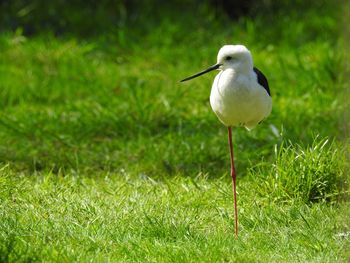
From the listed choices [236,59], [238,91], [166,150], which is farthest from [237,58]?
[166,150]

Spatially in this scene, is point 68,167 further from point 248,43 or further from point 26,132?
point 248,43

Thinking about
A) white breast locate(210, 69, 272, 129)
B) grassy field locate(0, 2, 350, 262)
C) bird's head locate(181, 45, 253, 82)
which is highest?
bird's head locate(181, 45, 253, 82)

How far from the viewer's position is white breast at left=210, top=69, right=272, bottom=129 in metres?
4.54

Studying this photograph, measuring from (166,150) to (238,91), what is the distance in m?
1.87

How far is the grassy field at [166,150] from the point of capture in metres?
4.35

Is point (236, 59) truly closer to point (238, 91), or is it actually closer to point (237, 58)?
point (237, 58)

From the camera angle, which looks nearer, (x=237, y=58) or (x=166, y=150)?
(x=237, y=58)

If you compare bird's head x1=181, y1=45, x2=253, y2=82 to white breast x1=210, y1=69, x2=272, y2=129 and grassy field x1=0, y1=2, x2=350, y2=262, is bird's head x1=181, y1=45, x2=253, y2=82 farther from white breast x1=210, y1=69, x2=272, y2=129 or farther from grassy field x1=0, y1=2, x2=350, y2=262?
grassy field x1=0, y1=2, x2=350, y2=262

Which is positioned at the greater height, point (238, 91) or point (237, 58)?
point (237, 58)

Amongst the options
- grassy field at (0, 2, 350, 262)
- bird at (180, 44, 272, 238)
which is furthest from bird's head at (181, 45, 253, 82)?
grassy field at (0, 2, 350, 262)

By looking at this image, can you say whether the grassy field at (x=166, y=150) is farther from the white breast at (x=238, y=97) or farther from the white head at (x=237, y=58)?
the white head at (x=237, y=58)

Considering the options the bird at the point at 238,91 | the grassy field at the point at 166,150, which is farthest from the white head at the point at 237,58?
the grassy field at the point at 166,150

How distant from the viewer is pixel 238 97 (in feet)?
14.9

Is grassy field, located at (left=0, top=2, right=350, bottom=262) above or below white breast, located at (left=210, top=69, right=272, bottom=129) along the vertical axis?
below
